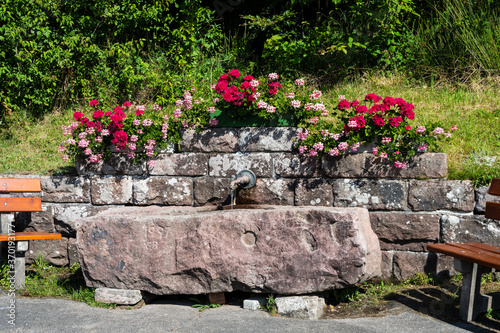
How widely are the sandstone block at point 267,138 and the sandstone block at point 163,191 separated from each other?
25.0 inches

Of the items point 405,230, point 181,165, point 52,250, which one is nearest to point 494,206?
point 405,230

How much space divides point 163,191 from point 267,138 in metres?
1.10

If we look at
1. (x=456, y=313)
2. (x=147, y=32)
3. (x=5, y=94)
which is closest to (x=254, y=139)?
(x=456, y=313)

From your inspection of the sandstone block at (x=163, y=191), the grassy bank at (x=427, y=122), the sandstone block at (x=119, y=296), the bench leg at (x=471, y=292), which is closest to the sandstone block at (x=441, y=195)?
the grassy bank at (x=427, y=122)

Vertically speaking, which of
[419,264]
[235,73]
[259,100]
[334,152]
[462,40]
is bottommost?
[419,264]

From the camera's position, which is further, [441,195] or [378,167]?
[378,167]

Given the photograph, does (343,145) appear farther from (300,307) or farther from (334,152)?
(300,307)

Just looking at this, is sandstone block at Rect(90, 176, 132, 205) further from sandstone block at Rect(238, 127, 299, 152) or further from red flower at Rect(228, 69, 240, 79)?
red flower at Rect(228, 69, 240, 79)

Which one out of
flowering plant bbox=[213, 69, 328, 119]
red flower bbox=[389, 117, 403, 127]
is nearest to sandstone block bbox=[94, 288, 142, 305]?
flowering plant bbox=[213, 69, 328, 119]

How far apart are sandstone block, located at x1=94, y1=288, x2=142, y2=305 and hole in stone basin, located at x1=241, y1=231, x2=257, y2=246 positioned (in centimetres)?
93

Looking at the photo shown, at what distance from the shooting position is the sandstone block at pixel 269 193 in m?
4.13

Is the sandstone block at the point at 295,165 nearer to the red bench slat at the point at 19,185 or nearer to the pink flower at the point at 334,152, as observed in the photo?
the pink flower at the point at 334,152

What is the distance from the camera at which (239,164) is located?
13.9 feet

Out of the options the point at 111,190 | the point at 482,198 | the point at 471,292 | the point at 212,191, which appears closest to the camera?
the point at 471,292
